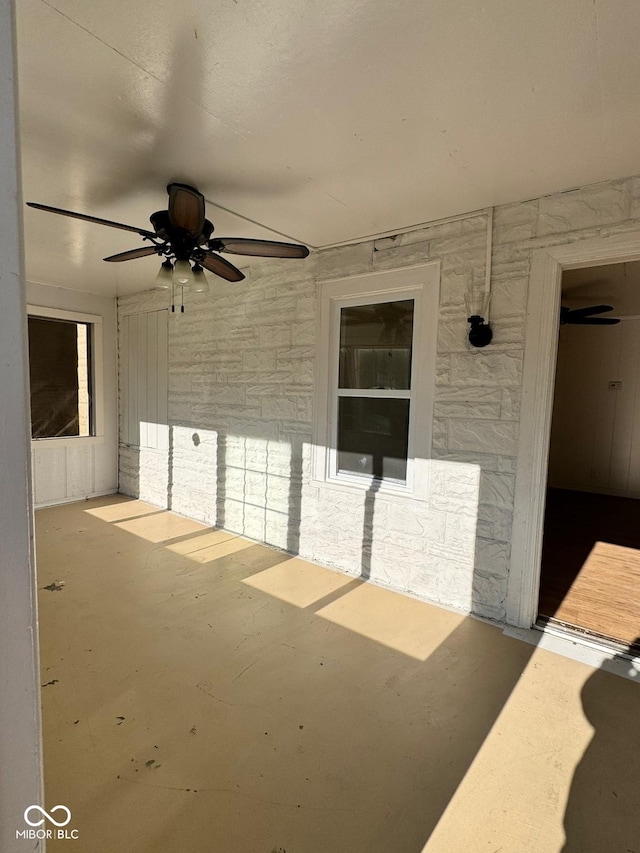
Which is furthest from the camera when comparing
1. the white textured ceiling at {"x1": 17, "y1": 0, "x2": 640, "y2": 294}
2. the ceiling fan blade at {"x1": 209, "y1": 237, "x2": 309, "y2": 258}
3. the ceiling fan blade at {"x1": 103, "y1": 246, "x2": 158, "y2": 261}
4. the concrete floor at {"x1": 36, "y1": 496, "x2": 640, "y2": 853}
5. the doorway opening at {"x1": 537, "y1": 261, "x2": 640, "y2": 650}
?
the doorway opening at {"x1": 537, "y1": 261, "x2": 640, "y2": 650}

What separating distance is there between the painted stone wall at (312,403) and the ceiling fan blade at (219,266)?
0.81m

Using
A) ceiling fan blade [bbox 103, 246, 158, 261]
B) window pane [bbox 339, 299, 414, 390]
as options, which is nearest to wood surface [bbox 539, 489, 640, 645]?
window pane [bbox 339, 299, 414, 390]

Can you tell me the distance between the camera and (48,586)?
9.80ft

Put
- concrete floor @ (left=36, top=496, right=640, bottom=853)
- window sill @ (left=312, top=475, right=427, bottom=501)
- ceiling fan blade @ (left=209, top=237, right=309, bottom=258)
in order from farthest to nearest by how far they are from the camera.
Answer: window sill @ (left=312, top=475, right=427, bottom=501) → ceiling fan blade @ (left=209, top=237, right=309, bottom=258) → concrete floor @ (left=36, top=496, right=640, bottom=853)

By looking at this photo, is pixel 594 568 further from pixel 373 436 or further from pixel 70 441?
pixel 70 441

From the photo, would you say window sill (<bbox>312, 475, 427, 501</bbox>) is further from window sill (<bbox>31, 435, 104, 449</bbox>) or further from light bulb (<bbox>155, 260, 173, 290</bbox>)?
window sill (<bbox>31, 435, 104, 449</bbox>)

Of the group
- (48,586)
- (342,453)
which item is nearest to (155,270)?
(342,453)

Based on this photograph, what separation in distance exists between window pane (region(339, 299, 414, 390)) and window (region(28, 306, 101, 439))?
142 inches

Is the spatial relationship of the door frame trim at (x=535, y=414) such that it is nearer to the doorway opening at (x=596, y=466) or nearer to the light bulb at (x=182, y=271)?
the doorway opening at (x=596, y=466)

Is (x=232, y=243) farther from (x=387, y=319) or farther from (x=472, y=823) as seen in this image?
(x=472, y=823)

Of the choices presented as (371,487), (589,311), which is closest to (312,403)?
(371,487)

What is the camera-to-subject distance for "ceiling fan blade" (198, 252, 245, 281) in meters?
2.49

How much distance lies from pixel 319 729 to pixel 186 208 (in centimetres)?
245

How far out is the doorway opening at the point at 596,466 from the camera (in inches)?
110
